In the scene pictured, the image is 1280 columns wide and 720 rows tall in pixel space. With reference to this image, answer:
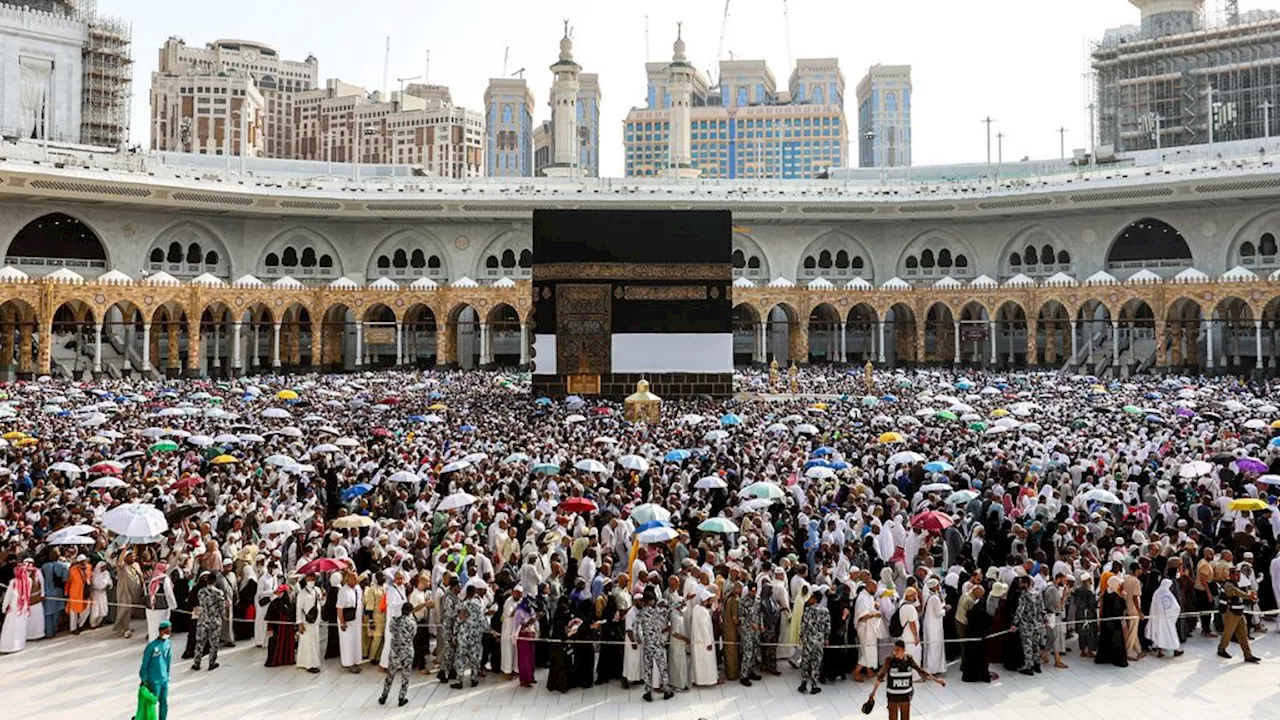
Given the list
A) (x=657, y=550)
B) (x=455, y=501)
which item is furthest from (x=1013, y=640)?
(x=455, y=501)

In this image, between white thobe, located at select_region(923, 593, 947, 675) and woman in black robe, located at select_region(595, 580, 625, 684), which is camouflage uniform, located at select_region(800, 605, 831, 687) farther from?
woman in black robe, located at select_region(595, 580, 625, 684)

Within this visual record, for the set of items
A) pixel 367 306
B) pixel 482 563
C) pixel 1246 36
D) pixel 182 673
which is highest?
pixel 1246 36

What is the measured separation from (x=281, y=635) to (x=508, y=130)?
377 feet

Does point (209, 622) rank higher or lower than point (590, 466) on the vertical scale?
lower

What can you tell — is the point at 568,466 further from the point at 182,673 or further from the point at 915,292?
the point at 915,292

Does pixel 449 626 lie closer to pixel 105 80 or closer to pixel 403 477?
pixel 403 477

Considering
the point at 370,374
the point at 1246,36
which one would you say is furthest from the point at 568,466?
the point at 1246,36

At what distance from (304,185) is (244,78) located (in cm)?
5958

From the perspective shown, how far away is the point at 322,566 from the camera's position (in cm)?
833

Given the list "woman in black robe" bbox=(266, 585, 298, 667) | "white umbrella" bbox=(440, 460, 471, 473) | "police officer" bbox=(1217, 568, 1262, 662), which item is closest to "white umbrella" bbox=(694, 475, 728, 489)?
"white umbrella" bbox=(440, 460, 471, 473)

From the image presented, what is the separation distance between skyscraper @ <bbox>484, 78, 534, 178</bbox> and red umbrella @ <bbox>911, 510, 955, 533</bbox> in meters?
112

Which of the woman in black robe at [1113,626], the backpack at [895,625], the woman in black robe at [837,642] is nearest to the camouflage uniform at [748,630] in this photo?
the woman in black robe at [837,642]

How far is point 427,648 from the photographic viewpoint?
8211mm

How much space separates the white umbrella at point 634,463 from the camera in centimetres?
1294
